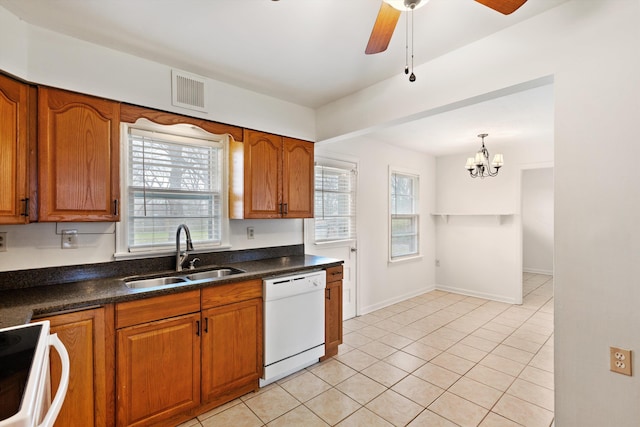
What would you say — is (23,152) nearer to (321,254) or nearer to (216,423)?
(216,423)

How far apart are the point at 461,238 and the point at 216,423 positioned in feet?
15.6

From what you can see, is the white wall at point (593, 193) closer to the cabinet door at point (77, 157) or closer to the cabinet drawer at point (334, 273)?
the cabinet drawer at point (334, 273)

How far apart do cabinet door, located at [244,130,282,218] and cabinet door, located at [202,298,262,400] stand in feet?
2.82

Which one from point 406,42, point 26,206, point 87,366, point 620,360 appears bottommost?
point 87,366

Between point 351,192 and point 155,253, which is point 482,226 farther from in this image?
point 155,253

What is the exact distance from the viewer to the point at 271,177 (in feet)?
9.42

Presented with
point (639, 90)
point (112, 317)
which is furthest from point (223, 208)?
point (639, 90)

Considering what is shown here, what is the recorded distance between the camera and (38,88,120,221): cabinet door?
1823 millimetres

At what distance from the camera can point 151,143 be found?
2.46 m

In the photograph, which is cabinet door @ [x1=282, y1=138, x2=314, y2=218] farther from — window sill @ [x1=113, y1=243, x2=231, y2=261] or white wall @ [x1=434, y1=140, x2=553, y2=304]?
white wall @ [x1=434, y1=140, x2=553, y2=304]

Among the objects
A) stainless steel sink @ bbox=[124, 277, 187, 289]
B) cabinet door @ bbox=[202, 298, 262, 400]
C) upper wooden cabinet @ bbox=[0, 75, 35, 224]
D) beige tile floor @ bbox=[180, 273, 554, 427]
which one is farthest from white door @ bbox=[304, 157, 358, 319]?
upper wooden cabinet @ bbox=[0, 75, 35, 224]

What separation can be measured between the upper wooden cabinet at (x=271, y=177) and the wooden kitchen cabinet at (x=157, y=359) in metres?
0.99

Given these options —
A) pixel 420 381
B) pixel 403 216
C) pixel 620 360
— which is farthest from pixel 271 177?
pixel 403 216

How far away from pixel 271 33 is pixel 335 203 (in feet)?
7.51
